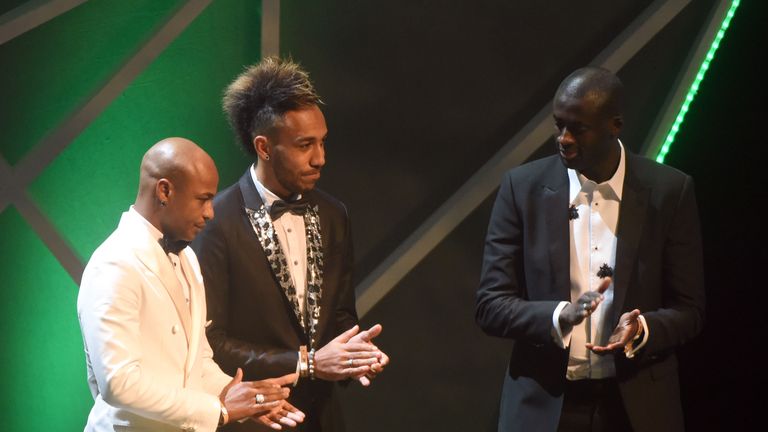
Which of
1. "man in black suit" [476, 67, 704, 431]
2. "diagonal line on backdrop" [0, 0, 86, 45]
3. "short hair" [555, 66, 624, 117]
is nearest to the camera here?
"man in black suit" [476, 67, 704, 431]

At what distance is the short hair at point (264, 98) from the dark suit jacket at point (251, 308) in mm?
192

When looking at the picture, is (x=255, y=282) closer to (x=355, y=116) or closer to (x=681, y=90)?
(x=355, y=116)

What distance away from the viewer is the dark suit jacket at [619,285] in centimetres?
360

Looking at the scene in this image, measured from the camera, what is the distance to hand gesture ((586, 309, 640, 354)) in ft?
11.4

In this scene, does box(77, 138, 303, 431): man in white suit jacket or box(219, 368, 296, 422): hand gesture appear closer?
box(77, 138, 303, 431): man in white suit jacket

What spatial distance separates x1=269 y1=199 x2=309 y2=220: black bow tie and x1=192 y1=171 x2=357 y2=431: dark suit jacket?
6 centimetres

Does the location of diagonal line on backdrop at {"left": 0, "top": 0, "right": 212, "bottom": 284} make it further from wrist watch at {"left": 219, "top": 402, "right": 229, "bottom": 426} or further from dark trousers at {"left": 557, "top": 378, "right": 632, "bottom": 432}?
dark trousers at {"left": 557, "top": 378, "right": 632, "bottom": 432}

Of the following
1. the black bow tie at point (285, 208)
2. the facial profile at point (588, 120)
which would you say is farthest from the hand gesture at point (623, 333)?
the black bow tie at point (285, 208)

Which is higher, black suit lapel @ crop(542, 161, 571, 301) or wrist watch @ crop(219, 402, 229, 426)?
black suit lapel @ crop(542, 161, 571, 301)

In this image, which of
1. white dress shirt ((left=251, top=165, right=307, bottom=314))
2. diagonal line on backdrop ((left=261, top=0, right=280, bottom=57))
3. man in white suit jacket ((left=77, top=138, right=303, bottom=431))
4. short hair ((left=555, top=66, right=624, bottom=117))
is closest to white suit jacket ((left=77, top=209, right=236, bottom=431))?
man in white suit jacket ((left=77, top=138, right=303, bottom=431))

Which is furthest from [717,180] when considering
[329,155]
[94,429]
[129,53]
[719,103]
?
[94,429]

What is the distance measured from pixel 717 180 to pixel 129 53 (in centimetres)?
250

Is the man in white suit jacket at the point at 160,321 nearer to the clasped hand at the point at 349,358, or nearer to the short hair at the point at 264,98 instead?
the clasped hand at the point at 349,358

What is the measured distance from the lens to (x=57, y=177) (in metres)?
4.44
